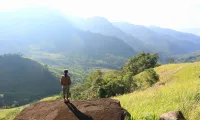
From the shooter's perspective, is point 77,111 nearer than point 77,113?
No

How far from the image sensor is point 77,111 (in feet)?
46.7

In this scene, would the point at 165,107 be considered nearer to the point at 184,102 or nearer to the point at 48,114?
the point at 184,102

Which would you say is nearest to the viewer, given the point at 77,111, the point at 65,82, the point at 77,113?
the point at 77,113

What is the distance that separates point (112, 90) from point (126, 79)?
9156 millimetres

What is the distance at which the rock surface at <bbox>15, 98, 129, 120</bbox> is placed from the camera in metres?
13.4

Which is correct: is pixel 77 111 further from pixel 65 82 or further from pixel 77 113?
pixel 65 82

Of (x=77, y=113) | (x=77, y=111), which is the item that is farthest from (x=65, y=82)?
(x=77, y=113)

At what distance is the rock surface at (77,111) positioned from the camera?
43.9ft

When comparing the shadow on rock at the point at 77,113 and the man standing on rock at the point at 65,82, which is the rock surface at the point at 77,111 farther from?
the man standing on rock at the point at 65,82

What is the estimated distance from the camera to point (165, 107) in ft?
48.6

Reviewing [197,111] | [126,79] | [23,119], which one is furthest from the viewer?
[126,79]

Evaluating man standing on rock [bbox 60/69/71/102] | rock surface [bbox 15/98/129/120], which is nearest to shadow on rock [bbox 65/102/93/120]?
rock surface [bbox 15/98/129/120]

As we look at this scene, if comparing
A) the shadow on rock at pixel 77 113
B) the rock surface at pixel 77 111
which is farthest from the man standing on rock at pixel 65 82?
the shadow on rock at pixel 77 113

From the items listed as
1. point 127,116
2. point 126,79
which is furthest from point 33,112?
point 126,79
